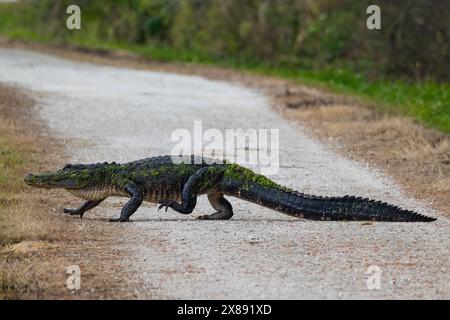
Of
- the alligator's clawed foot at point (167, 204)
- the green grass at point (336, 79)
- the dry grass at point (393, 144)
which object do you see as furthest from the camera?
the green grass at point (336, 79)

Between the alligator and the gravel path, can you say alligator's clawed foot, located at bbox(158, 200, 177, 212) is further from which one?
the gravel path

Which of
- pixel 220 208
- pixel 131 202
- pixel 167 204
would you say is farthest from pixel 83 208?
pixel 220 208

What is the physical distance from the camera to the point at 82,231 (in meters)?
9.44

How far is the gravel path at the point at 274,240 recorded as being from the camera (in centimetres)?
737

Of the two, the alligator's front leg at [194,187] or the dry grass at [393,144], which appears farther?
the dry grass at [393,144]

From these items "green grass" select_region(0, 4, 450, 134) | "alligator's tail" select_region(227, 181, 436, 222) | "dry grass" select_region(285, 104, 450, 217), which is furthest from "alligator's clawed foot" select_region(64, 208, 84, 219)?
"green grass" select_region(0, 4, 450, 134)

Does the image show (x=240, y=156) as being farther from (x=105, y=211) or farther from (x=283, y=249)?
(x=283, y=249)

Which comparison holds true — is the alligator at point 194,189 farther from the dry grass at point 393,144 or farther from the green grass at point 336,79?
the green grass at point 336,79

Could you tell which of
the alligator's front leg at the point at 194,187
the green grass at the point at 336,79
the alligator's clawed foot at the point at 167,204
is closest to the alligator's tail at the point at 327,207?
the alligator's front leg at the point at 194,187

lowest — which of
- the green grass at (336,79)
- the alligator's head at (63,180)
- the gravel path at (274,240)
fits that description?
the gravel path at (274,240)

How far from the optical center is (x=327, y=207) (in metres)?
9.70

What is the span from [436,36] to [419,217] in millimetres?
15683

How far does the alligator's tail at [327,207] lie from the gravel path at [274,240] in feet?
0.29

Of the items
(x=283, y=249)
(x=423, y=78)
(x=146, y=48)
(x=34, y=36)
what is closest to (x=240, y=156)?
(x=283, y=249)
